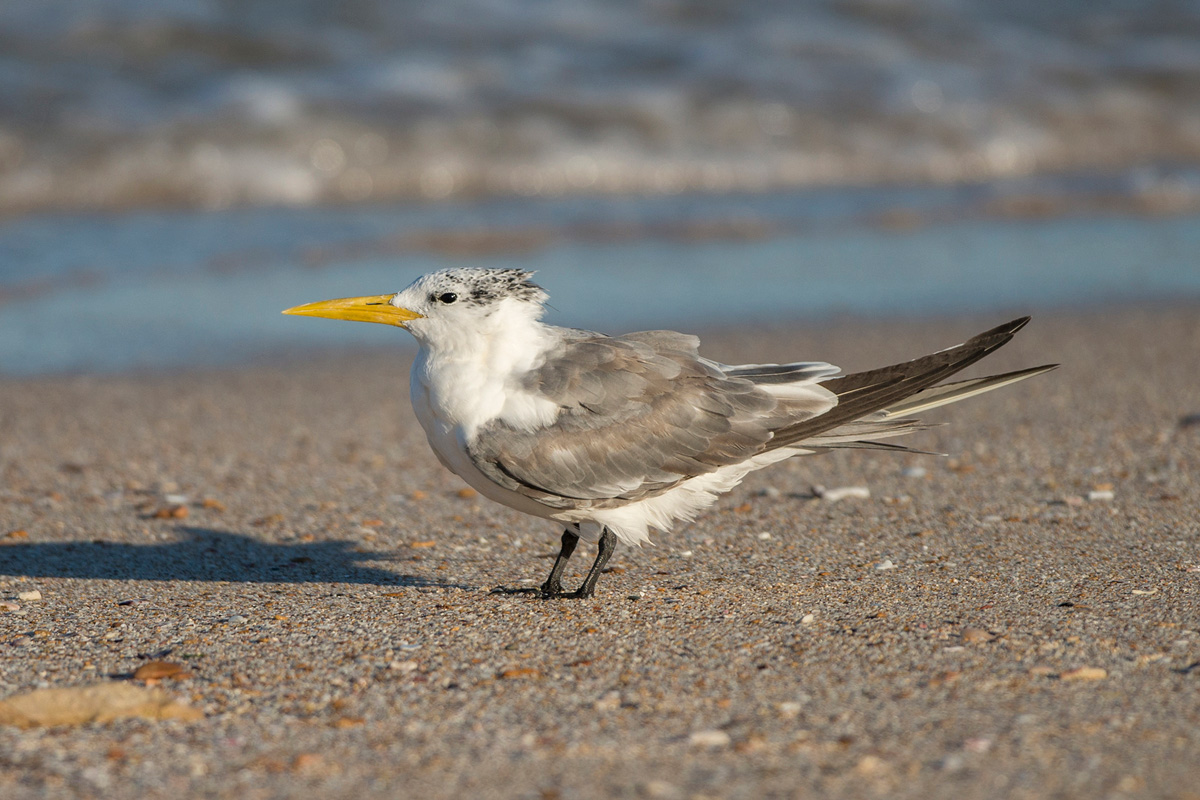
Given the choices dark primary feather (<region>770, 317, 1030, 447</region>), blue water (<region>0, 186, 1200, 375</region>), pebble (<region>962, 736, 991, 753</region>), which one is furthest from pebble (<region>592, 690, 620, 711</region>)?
blue water (<region>0, 186, 1200, 375</region>)

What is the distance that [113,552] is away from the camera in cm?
470

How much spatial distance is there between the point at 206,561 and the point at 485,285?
1.54 m

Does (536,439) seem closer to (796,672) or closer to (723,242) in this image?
(796,672)

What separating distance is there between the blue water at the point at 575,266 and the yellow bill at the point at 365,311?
133 inches

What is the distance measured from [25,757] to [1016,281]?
8.19m

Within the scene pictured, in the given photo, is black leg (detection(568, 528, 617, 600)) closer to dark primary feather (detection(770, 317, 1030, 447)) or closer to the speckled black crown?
dark primary feather (detection(770, 317, 1030, 447))

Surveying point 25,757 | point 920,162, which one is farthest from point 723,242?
point 25,757

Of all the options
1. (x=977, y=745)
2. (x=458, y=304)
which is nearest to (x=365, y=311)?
(x=458, y=304)

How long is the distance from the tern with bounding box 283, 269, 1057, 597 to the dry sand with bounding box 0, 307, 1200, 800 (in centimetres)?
35

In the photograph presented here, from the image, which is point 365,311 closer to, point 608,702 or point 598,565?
point 598,565

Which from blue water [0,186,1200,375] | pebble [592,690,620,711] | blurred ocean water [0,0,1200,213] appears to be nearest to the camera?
pebble [592,690,620,711]

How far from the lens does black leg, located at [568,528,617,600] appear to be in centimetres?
402

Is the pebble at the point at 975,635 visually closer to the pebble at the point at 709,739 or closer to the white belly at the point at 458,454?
the pebble at the point at 709,739

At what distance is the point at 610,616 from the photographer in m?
3.79
